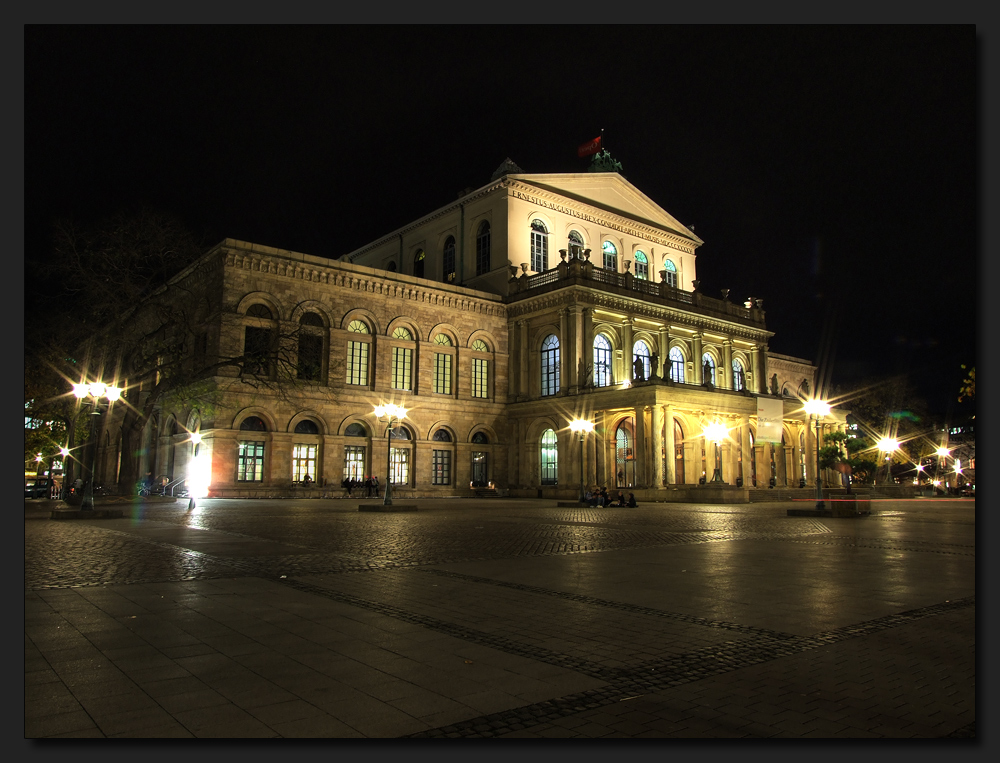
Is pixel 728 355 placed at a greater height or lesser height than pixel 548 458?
greater

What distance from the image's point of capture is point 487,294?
45875 mm

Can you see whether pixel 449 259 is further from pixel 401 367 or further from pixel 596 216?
pixel 401 367

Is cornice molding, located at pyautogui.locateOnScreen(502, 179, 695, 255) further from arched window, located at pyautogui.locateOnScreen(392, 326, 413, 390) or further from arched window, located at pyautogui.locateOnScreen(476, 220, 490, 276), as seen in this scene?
arched window, located at pyautogui.locateOnScreen(392, 326, 413, 390)

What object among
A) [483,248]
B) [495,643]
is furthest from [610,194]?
[495,643]

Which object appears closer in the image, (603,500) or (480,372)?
(603,500)

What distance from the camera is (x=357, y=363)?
4066cm

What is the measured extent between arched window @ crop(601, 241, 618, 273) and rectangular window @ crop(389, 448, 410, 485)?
20.6 meters

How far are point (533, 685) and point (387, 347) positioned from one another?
37623 mm

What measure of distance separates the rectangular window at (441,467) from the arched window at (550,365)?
24.1 feet

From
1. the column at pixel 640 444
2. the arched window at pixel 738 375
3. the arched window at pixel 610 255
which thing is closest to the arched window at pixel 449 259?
the arched window at pixel 610 255

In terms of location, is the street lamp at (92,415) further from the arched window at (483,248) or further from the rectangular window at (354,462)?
the arched window at (483,248)

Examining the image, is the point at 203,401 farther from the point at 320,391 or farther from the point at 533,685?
the point at 533,685

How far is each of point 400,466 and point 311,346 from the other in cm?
819

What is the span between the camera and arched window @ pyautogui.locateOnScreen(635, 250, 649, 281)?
5462 centimetres
